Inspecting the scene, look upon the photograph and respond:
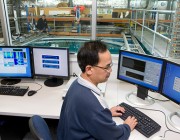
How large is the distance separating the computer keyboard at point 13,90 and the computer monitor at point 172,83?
1309 millimetres

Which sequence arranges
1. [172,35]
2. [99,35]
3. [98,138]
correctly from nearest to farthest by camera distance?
[98,138]
[172,35]
[99,35]

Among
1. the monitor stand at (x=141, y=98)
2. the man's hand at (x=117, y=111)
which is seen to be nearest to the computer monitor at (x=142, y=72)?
the monitor stand at (x=141, y=98)

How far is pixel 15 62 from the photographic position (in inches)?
74.5

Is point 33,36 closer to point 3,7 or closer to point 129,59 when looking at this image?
point 3,7

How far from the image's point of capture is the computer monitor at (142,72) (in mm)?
1445

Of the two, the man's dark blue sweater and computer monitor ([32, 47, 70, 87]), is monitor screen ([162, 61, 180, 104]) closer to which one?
the man's dark blue sweater

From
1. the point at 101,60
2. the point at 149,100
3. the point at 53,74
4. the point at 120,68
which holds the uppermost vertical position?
the point at 101,60

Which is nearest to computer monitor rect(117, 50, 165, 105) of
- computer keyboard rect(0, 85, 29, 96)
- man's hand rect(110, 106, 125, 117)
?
man's hand rect(110, 106, 125, 117)

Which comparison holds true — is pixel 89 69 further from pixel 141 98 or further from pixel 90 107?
pixel 141 98

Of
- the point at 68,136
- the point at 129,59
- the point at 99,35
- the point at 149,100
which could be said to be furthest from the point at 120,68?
the point at 68,136

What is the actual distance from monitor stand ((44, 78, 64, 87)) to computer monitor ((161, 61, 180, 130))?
1.09 meters

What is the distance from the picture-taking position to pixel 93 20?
2023mm

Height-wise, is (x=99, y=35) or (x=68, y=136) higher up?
(x=99, y=35)

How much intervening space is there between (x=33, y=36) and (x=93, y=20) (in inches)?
46.5
